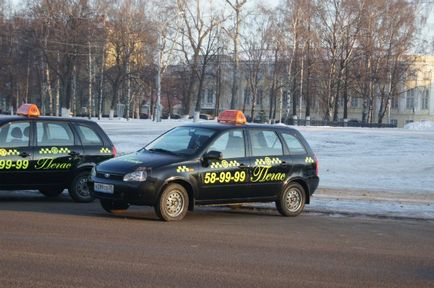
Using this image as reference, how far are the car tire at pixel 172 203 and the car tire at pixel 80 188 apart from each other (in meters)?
2.73

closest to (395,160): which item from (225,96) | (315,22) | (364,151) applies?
(364,151)

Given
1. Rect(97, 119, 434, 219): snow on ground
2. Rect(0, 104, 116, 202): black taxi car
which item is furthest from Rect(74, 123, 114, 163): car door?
Rect(97, 119, 434, 219): snow on ground

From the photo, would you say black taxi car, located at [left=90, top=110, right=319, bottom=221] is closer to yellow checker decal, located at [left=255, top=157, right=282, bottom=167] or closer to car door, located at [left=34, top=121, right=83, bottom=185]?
yellow checker decal, located at [left=255, top=157, right=282, bottom=167]

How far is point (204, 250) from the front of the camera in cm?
838

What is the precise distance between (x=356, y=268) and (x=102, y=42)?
59871mm

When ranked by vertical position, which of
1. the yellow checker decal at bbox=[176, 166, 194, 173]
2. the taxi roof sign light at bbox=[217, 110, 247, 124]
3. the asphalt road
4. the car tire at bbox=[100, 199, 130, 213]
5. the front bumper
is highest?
the taxi roof sign light at bbox=[217, 110, 247, 124]

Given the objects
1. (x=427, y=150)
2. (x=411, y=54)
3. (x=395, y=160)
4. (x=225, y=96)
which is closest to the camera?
(x=395, y=160)

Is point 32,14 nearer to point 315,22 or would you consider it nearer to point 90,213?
point 315,22

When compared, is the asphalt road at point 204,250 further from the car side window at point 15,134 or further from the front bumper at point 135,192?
the car side window at point 15,134

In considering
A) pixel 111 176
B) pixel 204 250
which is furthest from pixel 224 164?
pixel 204 250

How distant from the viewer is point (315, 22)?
5947 centimetres

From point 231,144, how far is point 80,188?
3.29 meters

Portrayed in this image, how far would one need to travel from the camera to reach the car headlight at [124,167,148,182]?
10547 mm

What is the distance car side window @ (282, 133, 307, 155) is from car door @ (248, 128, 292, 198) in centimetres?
17
